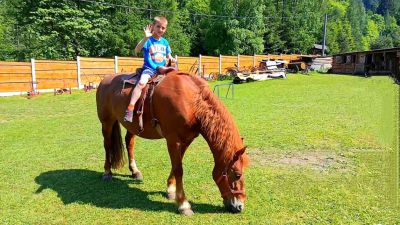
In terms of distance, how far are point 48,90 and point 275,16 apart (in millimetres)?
55827

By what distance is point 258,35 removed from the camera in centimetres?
5703

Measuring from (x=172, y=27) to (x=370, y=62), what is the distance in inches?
1084

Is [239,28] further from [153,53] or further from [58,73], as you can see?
[153,53]

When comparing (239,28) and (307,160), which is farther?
(239,28)

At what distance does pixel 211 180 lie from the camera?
5.72 meters

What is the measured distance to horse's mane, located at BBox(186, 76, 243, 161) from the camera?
4.19 m

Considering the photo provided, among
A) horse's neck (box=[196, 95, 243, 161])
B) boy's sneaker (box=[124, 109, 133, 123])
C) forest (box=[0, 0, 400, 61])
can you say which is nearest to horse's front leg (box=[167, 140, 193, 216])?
horse's neck (box=[196, 95, 243, 161])

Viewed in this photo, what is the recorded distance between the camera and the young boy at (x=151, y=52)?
4828 millimetres

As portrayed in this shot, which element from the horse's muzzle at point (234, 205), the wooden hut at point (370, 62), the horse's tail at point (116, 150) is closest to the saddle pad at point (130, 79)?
the horse's tail at point (116, 150)

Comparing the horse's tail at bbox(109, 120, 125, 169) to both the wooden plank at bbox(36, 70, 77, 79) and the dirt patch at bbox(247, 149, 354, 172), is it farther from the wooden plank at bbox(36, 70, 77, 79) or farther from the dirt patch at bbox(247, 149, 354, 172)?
the wooden plank at bbox(36, 70, 77, 79)

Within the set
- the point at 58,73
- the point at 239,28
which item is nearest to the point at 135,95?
the point at 58,73

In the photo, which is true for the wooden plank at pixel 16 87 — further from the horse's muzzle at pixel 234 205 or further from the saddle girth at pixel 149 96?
the horse's muzzle at pixel 234 205

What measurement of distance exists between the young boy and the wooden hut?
2644 cm

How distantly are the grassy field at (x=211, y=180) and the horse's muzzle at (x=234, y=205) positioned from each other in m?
0.11
